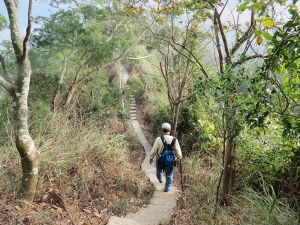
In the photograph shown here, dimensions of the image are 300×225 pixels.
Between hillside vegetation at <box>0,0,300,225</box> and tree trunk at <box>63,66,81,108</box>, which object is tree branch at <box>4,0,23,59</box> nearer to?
hillside vegetation at <box>0,0,300,225</box>

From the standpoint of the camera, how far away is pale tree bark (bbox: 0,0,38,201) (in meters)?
4.25

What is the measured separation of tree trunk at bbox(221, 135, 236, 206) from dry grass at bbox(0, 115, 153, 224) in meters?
1.90

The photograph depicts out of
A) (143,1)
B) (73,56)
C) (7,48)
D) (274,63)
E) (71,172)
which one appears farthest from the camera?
(73,56)

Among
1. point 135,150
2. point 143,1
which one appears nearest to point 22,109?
point 143,1

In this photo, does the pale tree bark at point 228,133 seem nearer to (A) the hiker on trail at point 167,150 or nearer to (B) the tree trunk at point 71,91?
(A) the hiker on trail at point 167,150

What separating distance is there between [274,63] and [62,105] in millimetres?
9596

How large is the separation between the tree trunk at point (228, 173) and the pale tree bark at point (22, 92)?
3.18 m

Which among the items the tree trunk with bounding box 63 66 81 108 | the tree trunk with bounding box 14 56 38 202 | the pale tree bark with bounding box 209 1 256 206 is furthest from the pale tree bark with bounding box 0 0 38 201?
the tree trunk with bounding box 63 66 81 108

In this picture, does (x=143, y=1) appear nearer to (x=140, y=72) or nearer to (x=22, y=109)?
(x=22, y=109)

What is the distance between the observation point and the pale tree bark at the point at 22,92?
4.25 meters

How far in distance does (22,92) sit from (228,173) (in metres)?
3.61

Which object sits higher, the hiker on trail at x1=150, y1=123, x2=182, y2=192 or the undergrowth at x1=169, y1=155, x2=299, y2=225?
the hiker on trail at x1=150, y1=123, x2=182, y2=192

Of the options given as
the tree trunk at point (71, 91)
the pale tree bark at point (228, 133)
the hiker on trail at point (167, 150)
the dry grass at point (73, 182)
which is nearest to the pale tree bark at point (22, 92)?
the dry grass at point (73, 182)

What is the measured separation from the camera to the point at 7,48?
29.4 feet
